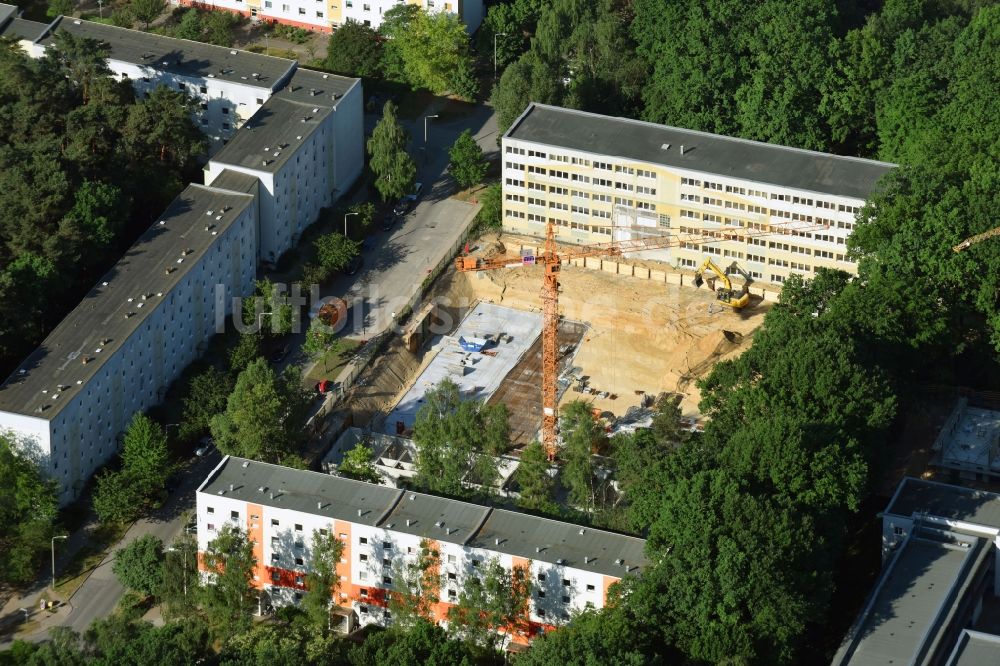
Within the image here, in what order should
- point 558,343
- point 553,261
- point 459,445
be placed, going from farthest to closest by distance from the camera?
point 558,343, point 553,261, point 459,445

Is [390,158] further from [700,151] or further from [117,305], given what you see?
[117,305]

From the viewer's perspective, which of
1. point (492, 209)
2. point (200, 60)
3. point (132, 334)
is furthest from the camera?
point (200, 60)

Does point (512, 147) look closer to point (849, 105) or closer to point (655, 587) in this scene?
point (849, 105)

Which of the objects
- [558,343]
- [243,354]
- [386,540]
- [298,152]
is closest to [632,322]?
[558,343]

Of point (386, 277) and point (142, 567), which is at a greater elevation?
point (386, 277)

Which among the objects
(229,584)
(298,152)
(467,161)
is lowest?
(229,584)

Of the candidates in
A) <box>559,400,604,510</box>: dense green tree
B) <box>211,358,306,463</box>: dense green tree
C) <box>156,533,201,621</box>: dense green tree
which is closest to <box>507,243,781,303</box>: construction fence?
<box>559,400,604,510</box>: dense green tree
